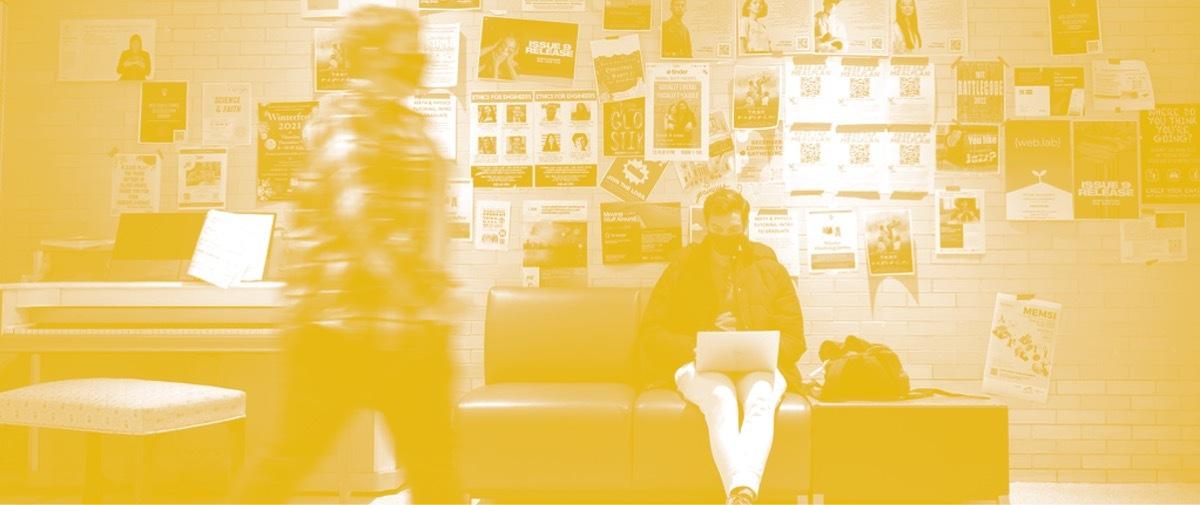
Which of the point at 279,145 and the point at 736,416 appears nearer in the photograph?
the point at 736,416

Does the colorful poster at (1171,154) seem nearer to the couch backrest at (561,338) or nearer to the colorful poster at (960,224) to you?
the colorful poster at (960,224)

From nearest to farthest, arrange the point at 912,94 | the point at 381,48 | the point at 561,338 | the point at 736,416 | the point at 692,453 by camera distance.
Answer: the point at 381,48
the point at 736,416
the point at 692,453
the point at 561,338
the point at 912,94

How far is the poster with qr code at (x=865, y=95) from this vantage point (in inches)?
187

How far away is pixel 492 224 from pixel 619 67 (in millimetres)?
1031

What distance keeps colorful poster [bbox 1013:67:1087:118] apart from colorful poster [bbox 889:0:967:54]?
0.34m

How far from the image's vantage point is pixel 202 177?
4.88 metres

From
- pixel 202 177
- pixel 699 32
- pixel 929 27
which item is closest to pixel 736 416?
pixel 699 32

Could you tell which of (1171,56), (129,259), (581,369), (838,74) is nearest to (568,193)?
(581,369)

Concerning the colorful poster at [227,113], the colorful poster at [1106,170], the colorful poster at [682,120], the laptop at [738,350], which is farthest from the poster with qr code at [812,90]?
the colorful poster at [227,113]

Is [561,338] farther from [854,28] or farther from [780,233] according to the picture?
[854,28]

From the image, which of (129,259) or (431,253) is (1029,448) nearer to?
(431,253)

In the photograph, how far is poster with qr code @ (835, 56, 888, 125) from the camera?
4.76 m

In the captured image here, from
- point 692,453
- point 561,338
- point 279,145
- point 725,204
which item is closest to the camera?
point 692,453

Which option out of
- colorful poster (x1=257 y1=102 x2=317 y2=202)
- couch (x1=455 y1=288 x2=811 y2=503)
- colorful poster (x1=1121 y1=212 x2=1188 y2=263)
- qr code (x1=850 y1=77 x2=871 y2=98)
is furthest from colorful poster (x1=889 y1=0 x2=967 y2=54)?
colorful poster (x1=257 y1=102 x2=317 y2=202)
